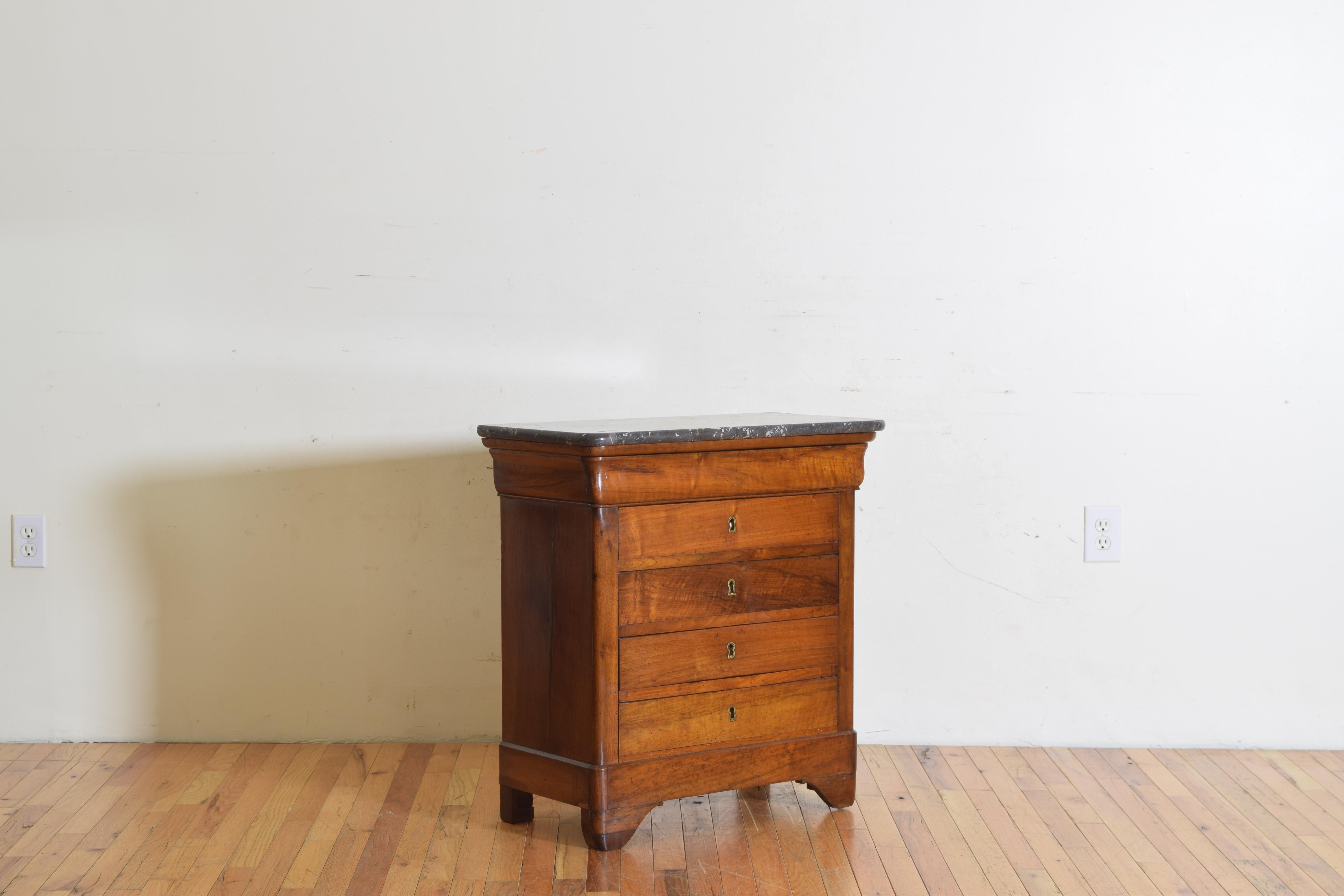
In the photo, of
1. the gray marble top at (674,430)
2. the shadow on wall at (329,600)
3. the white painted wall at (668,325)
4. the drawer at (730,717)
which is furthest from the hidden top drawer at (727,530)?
the shadow on wall at (329,600)

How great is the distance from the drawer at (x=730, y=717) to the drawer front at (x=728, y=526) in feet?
0.84

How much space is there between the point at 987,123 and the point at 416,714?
70.9 inches

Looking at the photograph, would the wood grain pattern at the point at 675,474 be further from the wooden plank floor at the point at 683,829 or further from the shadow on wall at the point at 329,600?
the wooden plank floor at the point at 683,829

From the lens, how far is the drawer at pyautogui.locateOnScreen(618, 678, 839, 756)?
1.99 m

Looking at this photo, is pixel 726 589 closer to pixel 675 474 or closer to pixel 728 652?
pixel 728 652

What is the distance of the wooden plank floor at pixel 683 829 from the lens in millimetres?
1861

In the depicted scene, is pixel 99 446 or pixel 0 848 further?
pixel 99 446

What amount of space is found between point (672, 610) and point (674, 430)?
31 centimetres

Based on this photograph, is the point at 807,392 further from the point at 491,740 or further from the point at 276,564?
the point at 276,564

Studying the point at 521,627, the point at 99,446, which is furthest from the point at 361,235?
the point at 521,627

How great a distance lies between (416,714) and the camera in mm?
2586

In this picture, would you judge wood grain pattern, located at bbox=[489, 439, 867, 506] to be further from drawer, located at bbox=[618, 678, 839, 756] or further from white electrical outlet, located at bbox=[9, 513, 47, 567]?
white electrical outlet, located at bbox=[9, 513, 47, 567]

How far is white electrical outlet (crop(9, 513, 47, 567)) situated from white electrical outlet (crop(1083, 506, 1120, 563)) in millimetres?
2286

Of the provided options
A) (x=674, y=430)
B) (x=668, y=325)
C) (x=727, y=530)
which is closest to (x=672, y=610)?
(x=727, y=530)
